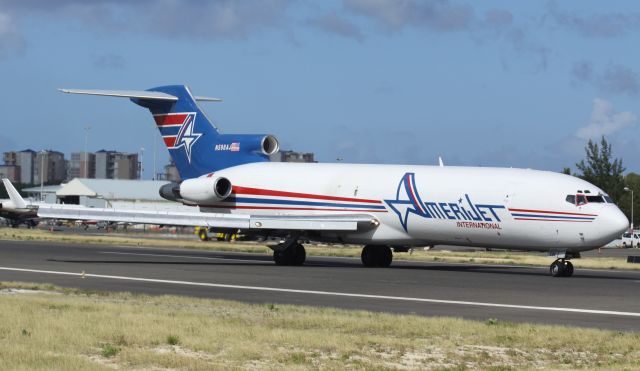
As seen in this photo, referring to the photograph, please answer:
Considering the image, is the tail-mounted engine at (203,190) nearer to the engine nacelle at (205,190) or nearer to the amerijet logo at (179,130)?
the engine nacelle at (205,190)

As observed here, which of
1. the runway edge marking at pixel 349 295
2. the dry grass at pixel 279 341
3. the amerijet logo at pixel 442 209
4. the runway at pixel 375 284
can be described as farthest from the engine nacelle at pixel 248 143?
the dry grass at pixel 279 341

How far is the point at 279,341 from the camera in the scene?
52.6 feet

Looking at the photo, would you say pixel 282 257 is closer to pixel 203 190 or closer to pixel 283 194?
pixel 283 194

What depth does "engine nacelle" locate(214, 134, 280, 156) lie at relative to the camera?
44.0 meters

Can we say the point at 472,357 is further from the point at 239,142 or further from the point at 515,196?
the point at 239,142

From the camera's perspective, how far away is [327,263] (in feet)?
137

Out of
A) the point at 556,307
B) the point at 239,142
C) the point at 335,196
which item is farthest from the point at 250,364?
the point at 239,142

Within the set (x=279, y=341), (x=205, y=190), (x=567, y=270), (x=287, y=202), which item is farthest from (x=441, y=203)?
(x=279, y=341)

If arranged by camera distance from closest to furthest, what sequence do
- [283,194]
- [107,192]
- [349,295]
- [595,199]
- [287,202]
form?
[349,295], [595,199], [287,202], [283,194], [107,192]

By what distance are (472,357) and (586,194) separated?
19599 mm

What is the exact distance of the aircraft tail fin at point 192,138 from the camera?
44094 millimetres

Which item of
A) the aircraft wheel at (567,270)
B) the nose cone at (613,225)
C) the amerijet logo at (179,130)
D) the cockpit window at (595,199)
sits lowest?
the aircraft wheel at (567,270)

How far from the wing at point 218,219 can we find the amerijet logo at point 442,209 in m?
1.31

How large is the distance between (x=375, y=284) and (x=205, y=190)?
14655mm
